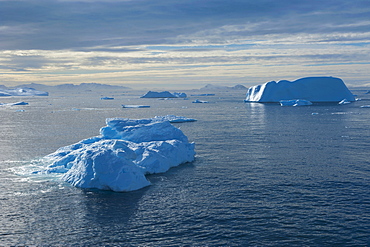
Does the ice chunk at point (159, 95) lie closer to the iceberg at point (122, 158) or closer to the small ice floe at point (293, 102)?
the small ice floe at point (293, 102)

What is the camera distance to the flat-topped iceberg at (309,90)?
97062 millimetres

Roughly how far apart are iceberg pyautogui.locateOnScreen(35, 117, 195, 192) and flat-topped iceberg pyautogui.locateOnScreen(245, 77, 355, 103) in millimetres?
72613

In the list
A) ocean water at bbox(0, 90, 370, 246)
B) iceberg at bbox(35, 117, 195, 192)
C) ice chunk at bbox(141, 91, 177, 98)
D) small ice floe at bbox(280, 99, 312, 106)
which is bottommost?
ocean water at bbox(0, 90, 370, 246)

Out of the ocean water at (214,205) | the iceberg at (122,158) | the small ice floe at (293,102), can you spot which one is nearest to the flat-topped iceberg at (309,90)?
the small ice floe at (293,102)

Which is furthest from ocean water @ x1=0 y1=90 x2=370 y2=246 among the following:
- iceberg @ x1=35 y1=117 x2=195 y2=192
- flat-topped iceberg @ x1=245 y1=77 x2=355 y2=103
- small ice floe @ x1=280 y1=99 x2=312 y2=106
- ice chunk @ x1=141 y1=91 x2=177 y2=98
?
ice chunk @ x1=141 y1=91 x2=177 y2=98

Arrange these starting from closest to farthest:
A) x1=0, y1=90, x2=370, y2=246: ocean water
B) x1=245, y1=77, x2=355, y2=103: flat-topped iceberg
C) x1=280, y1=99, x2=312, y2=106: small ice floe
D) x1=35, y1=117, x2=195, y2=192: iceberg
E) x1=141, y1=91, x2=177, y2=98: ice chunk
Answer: x1=0, y1=90, x2=370, y2=246: ocean water → x1=35, y1=117, x2=195, y2=192: iceberg → x1=280, y1=99, x2=312, y2=106: small ice floe → x1=245, y1=77, x2=355, y2=103: flat-topped iceberg → x1=141, y1=91, x2=177, y2=98: ice chunk

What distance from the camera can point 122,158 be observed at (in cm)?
2150

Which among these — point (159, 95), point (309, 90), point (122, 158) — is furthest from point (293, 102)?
point (159, 95)

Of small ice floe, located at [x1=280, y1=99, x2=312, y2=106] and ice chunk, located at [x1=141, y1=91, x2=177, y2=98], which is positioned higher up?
ice chunk, located at [x1=141, y1=91, x2=177, y2=98]

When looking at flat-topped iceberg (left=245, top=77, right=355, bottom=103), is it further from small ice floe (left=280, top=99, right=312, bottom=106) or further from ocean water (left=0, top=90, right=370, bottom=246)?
ocean water (left=0, top=90, right=370, bottom=246)

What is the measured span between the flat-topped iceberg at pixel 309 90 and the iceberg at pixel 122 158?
72613mm

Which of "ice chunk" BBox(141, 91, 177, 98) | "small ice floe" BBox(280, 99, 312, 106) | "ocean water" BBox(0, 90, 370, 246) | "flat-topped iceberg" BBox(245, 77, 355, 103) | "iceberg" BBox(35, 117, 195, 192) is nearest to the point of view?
"ocean water" BBox(0, 90, 370, 246)

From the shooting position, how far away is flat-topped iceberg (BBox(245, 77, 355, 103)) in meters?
97.1

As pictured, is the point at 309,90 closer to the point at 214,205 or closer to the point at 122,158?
the point at 122,158
